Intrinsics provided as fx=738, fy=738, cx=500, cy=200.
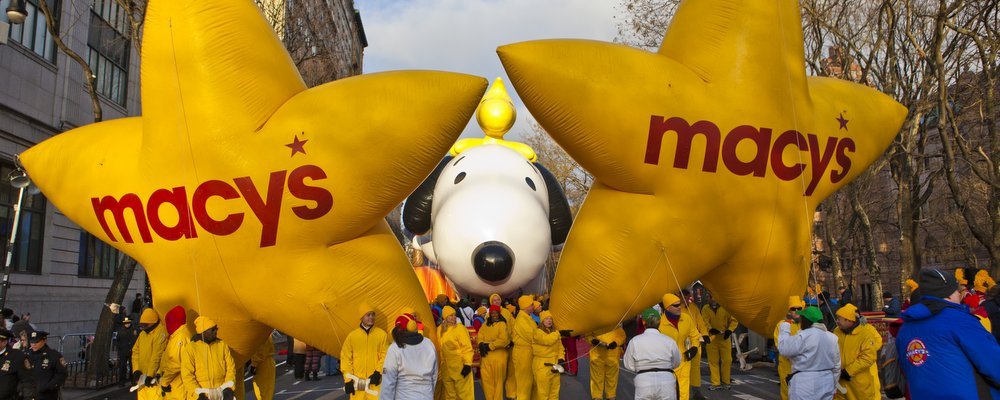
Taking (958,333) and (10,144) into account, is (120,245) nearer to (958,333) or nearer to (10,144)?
(958,333)

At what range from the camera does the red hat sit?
6773 mm

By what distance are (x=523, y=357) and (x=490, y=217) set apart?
2.82 metres

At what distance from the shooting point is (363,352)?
7.14 m

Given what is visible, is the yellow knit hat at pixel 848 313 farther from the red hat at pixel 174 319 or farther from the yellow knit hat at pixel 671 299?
the red hat at pixel 174 319

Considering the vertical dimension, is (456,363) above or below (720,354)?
above

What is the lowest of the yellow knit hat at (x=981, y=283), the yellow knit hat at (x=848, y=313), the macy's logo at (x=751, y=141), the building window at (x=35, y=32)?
the yellow knit hat at (x=848, y=313)

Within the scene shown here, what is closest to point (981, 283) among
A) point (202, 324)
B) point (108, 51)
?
point (202, 324)

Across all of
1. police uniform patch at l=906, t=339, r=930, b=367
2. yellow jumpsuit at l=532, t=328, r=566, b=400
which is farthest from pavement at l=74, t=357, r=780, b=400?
police uniform patch at l=906, t=339, r=930, b=367

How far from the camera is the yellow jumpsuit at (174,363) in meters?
6.82

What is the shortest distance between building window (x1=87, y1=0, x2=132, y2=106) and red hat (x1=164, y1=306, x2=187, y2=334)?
49.8 ft

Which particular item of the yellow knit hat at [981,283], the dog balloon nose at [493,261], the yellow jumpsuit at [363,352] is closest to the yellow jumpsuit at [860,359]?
the yellow knit hat at [981,283]

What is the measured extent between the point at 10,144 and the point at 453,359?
1235 centimetres

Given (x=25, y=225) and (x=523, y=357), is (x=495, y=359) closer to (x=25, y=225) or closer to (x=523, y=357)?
(x=523, y=357)

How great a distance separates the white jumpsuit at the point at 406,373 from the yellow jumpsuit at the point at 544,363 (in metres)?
2.79
